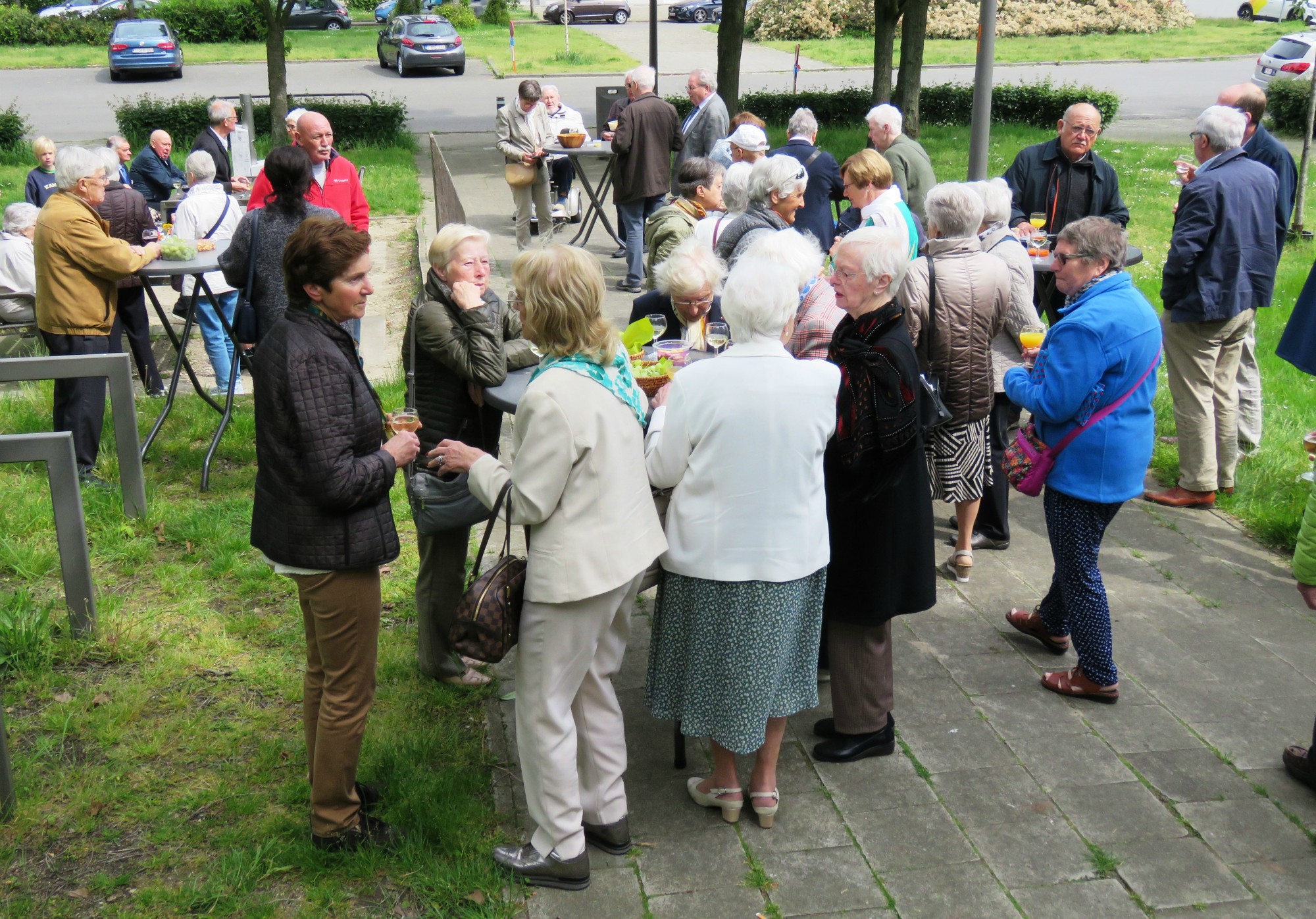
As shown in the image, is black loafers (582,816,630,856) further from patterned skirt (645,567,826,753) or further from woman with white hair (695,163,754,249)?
woman with white hair (695,163,754,249)

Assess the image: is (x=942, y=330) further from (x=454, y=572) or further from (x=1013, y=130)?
(x=1013, y=130)

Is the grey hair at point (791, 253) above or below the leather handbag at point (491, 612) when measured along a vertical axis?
above

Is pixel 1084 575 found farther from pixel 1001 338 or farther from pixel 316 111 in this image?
pixel 316 111

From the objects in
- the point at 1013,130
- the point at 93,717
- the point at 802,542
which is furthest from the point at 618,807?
the point at 1013,130

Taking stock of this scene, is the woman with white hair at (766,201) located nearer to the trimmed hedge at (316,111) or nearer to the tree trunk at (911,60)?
the tree trunk at (911,60)

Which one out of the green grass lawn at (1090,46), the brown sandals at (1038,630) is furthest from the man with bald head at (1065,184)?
the green grass lawn at (1090,46)

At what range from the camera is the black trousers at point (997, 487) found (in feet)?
19.2

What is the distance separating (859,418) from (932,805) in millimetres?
1329

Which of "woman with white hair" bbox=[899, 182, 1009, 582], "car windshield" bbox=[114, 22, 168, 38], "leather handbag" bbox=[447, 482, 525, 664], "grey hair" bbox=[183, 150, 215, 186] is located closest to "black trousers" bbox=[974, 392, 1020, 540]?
"woman with white hair" bbox=[899, 182, 1009, 582]

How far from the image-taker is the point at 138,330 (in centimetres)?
793

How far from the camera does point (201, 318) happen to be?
8.30m

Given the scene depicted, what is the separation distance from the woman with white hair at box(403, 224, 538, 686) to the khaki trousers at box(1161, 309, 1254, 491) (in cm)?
405

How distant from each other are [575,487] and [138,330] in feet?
19.2

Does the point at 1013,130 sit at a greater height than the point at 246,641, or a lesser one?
greater
